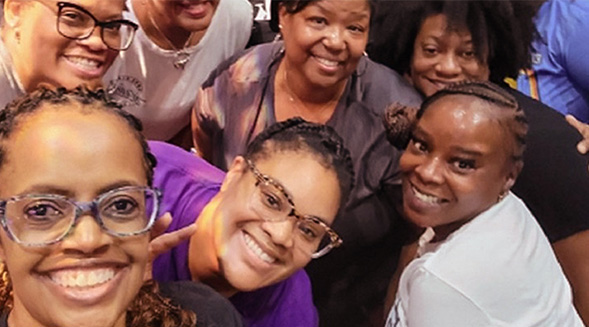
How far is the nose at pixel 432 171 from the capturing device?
0.91 metres

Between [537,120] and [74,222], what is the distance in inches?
26.9

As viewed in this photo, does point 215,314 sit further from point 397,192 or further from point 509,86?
point 509,86

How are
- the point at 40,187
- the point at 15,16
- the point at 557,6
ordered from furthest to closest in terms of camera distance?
the point at 557,6
the point at 15,16
the point at 40,187

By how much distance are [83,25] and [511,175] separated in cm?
55

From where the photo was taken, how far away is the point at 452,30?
3.34 feet

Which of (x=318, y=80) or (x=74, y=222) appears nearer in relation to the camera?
(x=74, y=222)

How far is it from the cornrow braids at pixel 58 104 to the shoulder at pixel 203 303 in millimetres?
140

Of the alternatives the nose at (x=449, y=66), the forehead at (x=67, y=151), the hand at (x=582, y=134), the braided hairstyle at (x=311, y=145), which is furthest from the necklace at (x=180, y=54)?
the hand at (x=582, y=134)

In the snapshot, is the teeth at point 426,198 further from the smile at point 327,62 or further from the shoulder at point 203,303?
the shoulder at point 203,303

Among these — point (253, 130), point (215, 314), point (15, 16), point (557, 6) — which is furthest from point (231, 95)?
point (557, 6)

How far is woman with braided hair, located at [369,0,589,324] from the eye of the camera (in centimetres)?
102

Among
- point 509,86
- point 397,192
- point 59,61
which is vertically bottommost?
point 397,192

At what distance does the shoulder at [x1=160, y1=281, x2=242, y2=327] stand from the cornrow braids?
0.46 ft

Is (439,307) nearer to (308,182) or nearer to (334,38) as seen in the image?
(308,182)
